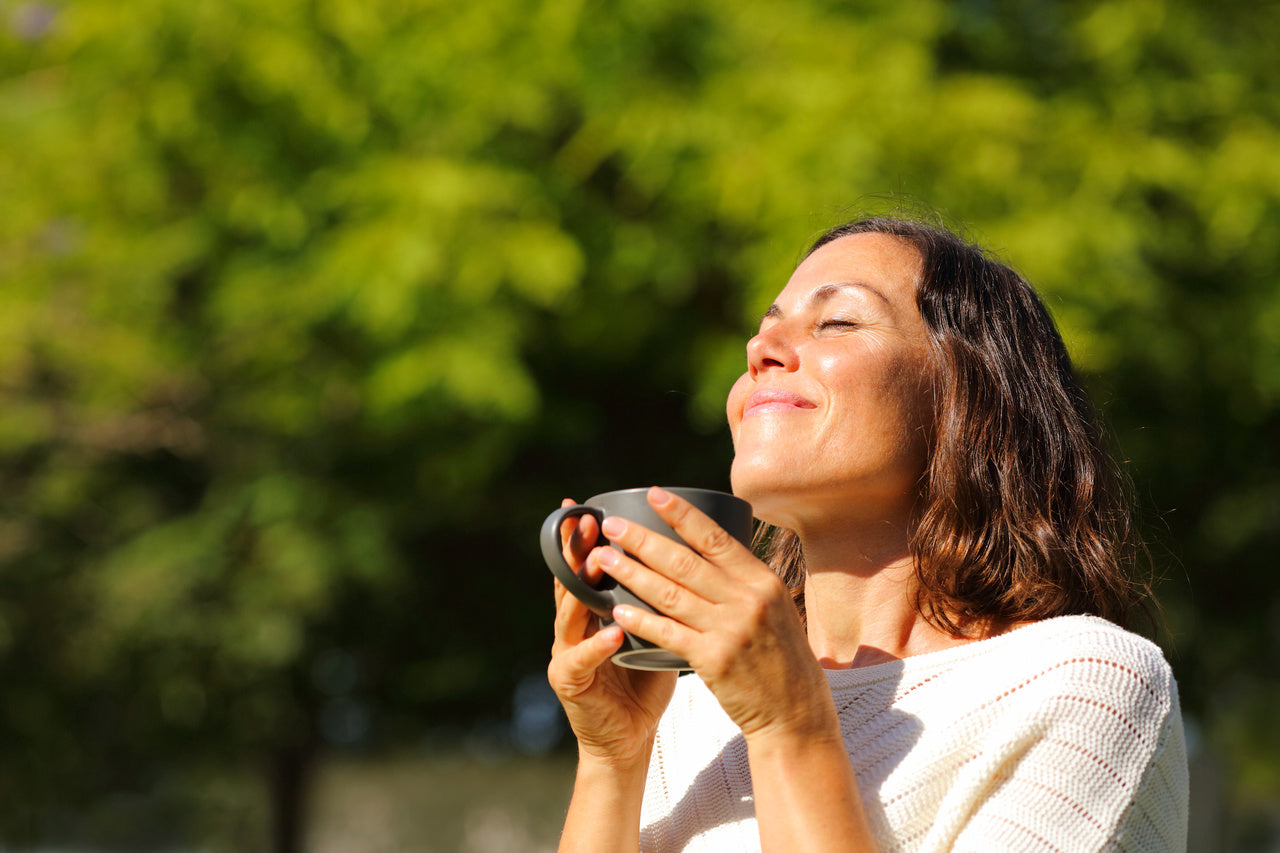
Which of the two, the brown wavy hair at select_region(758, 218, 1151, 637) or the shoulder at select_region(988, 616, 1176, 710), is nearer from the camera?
the shoulder at select_region(988, 616, 1176, 710)

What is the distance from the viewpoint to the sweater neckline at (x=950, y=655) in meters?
1.61

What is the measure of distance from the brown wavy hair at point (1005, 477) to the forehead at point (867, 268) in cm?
2

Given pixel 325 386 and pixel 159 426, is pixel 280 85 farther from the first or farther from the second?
pixel 159 426

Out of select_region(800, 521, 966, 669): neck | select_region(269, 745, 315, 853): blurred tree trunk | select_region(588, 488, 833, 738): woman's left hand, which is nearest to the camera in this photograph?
select_region(588, 488, 833, 738): woman's left hand

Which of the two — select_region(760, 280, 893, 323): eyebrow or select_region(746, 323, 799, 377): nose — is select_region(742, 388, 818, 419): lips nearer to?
select_region(746, 323, 799, 377): nose

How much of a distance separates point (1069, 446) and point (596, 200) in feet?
14.4

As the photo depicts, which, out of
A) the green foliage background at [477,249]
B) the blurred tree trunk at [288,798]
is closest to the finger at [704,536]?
the green foliage background at [477,249]

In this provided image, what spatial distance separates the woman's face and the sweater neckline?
0.75 ft

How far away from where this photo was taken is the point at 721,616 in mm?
1335

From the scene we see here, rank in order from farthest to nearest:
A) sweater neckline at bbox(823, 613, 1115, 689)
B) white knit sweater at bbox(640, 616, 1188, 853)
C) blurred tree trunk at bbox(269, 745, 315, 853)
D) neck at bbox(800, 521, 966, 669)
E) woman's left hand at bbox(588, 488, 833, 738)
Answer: blurred tree trunk at bbox(269, 745, 315, 853) → neck at bbox(800, 521, 966, 669) → sweater neckline at bbox(823, 613, 1115, 689) → white knit sweater at bbox(640, 616, 1188, 853) → woman's left hand at bbox(588, 488, 833, 738)

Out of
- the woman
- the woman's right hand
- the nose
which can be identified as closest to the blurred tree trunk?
the woman

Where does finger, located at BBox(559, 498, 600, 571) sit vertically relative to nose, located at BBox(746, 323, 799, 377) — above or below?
below

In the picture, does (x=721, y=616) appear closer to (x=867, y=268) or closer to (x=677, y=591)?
(x=677, y=591)

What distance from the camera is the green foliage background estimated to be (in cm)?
533
